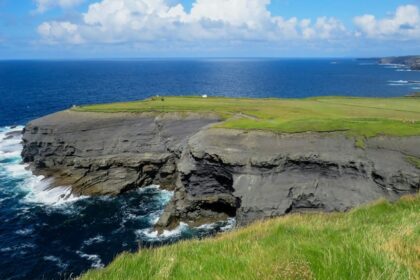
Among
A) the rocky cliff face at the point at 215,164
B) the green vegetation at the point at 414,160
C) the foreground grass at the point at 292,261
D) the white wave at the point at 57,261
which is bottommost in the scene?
the white wave at the point at 57,261

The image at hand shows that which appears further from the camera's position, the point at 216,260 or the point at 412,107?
the point at 412,107

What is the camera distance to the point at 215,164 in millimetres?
41594

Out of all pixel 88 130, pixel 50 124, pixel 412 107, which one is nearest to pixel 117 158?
pixel 88 130

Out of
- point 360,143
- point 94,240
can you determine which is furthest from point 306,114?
point 94,240

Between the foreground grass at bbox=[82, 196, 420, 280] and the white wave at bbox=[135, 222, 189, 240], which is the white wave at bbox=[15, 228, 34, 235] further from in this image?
the foreground grass at bbox=[82, 196, 420, 280]

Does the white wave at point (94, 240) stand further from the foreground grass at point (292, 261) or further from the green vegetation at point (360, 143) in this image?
the foreground grass at point (292, 261)

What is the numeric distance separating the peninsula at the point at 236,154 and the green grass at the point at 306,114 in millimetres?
140

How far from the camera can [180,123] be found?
53656 mm

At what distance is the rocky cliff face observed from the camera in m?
35.7

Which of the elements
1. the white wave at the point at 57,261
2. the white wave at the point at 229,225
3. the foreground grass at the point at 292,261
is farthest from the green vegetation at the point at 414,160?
the white wave at the point at 57,261

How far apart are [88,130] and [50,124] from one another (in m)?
5.73

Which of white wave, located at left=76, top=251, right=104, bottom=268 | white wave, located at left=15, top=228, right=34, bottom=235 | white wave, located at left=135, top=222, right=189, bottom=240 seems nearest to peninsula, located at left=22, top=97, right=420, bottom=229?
white wave, located at left=135, top=222, right=189, bottom=240

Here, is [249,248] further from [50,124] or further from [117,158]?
[50,124]

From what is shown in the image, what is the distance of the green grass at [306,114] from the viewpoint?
39969mm
